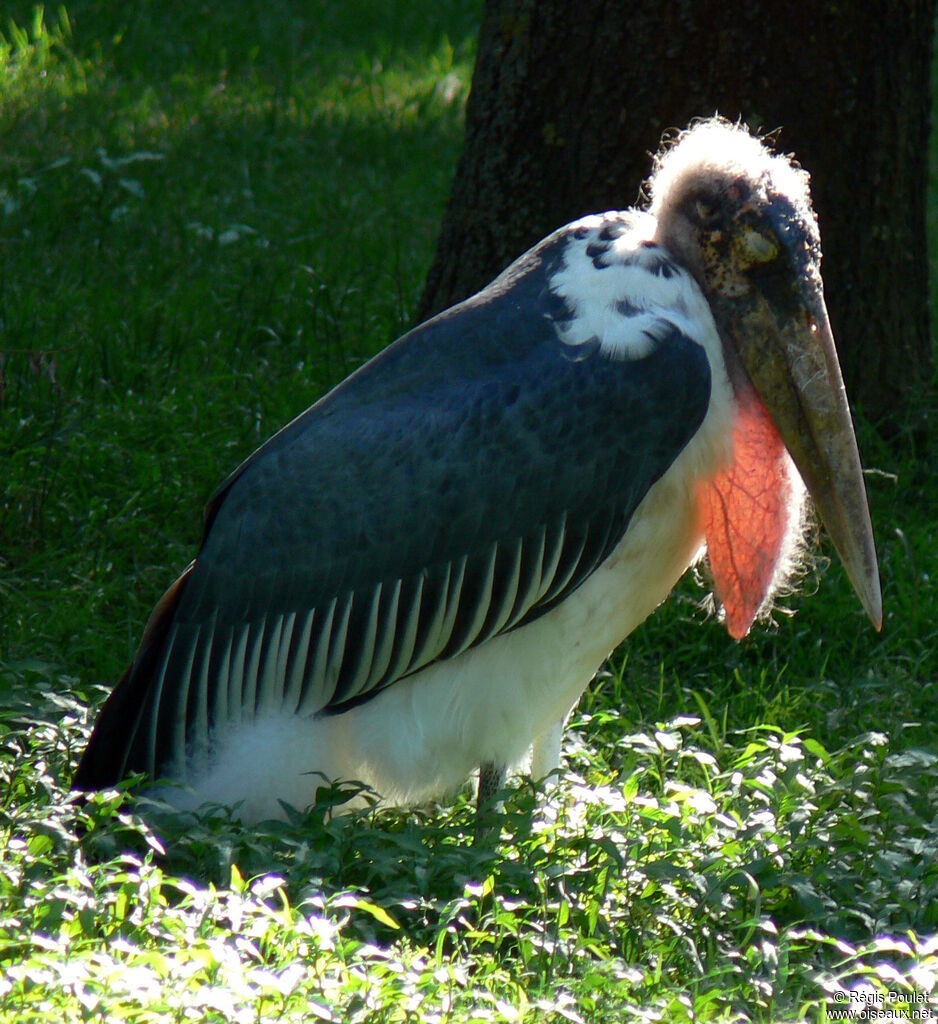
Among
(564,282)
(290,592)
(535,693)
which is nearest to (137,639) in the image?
(290,592)

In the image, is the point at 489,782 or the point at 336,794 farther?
the point at 489,782

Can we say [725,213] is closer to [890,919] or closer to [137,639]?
[890,919]

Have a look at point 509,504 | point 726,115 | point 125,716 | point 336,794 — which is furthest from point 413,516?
point 726,115

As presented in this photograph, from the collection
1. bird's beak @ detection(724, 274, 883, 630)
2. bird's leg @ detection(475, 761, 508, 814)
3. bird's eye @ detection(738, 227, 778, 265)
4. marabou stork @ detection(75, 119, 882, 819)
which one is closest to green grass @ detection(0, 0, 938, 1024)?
bird's leg @ detection(475, 761, 508, 814)

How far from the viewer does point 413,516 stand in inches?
115

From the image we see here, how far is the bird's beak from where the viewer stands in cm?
294

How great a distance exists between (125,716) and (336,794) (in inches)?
19.1

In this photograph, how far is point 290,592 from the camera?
299cm

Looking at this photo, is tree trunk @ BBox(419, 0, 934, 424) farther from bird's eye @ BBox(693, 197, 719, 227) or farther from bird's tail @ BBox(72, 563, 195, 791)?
bird's tail @ BBox(72, 563, 195, 791)

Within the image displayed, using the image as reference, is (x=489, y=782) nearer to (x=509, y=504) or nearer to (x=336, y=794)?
(x=336, y=794)

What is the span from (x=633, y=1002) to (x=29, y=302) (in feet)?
12.0

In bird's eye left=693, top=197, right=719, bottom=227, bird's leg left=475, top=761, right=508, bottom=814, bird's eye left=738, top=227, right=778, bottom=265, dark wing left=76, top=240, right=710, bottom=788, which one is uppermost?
bird's eye left=693, top=197, right=719, bottom=227

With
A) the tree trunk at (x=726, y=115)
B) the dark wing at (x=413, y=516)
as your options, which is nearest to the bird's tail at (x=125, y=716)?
the dark wing at (x=413, y=516)

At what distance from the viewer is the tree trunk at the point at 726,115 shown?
4.48 metres
